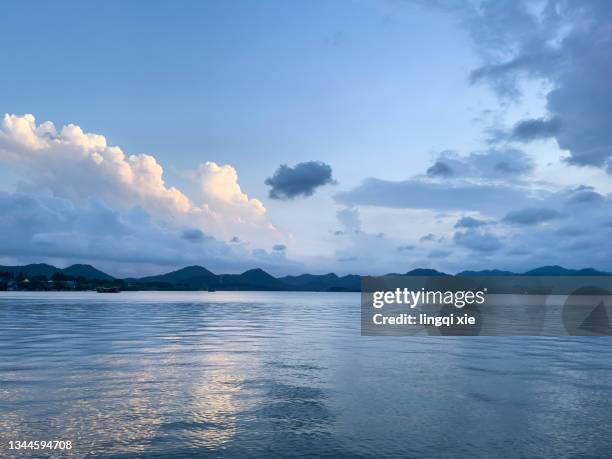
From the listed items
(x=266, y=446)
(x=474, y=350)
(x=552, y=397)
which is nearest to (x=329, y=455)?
(x=266, y=446)

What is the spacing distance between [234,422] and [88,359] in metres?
20.2

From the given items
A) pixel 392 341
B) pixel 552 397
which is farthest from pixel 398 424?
pixel 392 341

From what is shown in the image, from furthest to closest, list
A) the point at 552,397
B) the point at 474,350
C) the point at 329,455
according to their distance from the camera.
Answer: the point at 474,350 < the point at 552,397 < the point at 329,455

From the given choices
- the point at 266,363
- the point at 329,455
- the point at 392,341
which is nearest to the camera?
the point at 329,455

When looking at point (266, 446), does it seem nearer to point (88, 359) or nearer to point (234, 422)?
point (234, 422)

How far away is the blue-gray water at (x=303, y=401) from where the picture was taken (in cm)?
1712

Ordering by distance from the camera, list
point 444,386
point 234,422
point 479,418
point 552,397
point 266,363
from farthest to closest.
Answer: point 266,363
point 444,386
point 552,397
point 479,418
point 234,422

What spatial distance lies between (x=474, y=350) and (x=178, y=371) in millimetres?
27664

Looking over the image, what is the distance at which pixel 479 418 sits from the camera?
20797 millimetres

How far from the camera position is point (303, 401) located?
2341cm

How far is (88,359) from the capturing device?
115 ft

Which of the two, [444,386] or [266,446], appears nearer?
[266,446]

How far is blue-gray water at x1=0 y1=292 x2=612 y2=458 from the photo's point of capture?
17125 mm

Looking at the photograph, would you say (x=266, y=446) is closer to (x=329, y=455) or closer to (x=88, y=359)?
(x=329, y=455)
